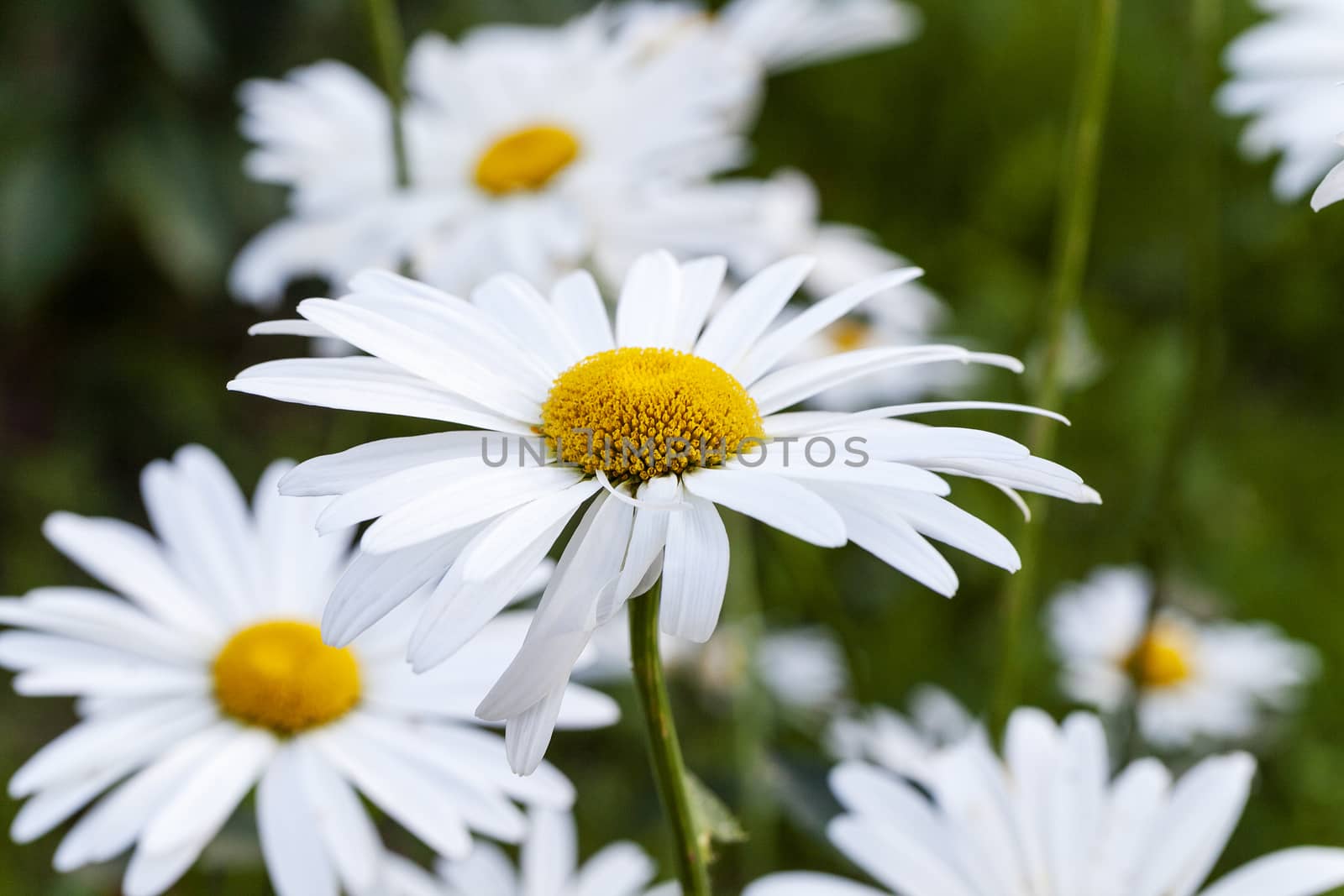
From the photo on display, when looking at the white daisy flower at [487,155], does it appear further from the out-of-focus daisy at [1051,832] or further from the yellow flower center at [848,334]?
the yellow flower center at [848,334]

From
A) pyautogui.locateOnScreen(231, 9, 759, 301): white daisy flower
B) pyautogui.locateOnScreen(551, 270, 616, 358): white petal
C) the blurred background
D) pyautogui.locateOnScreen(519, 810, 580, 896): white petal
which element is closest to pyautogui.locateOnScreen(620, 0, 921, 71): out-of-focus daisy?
pyautogui.locateOnScreen(231, 9, 759, 301): white daisy flower

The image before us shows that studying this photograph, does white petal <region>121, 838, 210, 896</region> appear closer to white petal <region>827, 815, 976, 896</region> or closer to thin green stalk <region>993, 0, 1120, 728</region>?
white petal <region>827, 815, 976, 896</region>

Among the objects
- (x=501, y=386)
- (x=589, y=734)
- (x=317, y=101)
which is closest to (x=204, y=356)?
(x=589, y=734)

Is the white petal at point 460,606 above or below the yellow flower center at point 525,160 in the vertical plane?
below

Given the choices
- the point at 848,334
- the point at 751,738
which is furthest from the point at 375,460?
the point at 848,334

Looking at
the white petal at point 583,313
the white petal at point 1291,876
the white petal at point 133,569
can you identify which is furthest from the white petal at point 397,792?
the white petal at point 1291,876
